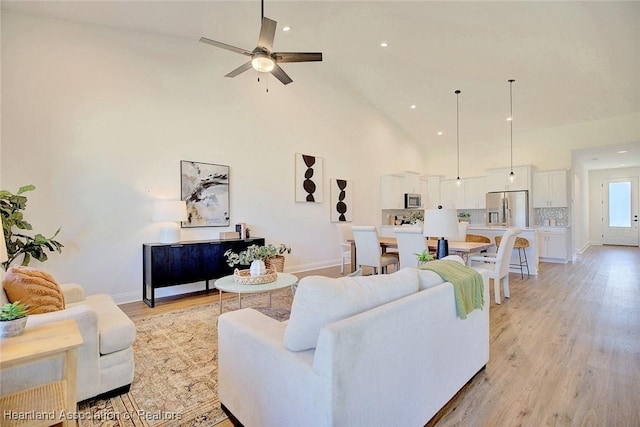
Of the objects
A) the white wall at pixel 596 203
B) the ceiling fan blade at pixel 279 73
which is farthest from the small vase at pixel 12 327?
the white wall at pixel 596 203

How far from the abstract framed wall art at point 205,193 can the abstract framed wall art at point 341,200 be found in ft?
8.09

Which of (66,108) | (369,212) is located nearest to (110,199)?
(66,108)

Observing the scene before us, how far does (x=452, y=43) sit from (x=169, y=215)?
15.9ft

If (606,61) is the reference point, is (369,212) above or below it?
below

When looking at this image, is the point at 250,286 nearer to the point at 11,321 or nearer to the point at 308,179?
the point at 11,321

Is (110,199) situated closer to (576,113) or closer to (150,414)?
(150,414)

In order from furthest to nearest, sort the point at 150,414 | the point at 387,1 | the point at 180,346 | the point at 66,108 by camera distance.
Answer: the point at 387,1
the point at 66,108
the point at 180,346
the point at 150,414

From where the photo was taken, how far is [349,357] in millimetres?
1236

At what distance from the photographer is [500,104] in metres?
6.51

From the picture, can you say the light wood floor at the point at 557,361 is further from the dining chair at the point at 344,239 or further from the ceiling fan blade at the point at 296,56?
the ceiling fan blade at the point at 296,56

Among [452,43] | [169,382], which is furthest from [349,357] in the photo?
[452,43]

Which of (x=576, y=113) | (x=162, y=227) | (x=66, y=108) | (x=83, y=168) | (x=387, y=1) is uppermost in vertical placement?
(x=387, y=1)

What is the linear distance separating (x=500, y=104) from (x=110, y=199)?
23.9 ft

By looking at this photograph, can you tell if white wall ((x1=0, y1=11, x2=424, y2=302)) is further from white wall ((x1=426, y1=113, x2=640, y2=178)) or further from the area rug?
white wall ((x1=426, y1=113, x2=640, y2=178))
